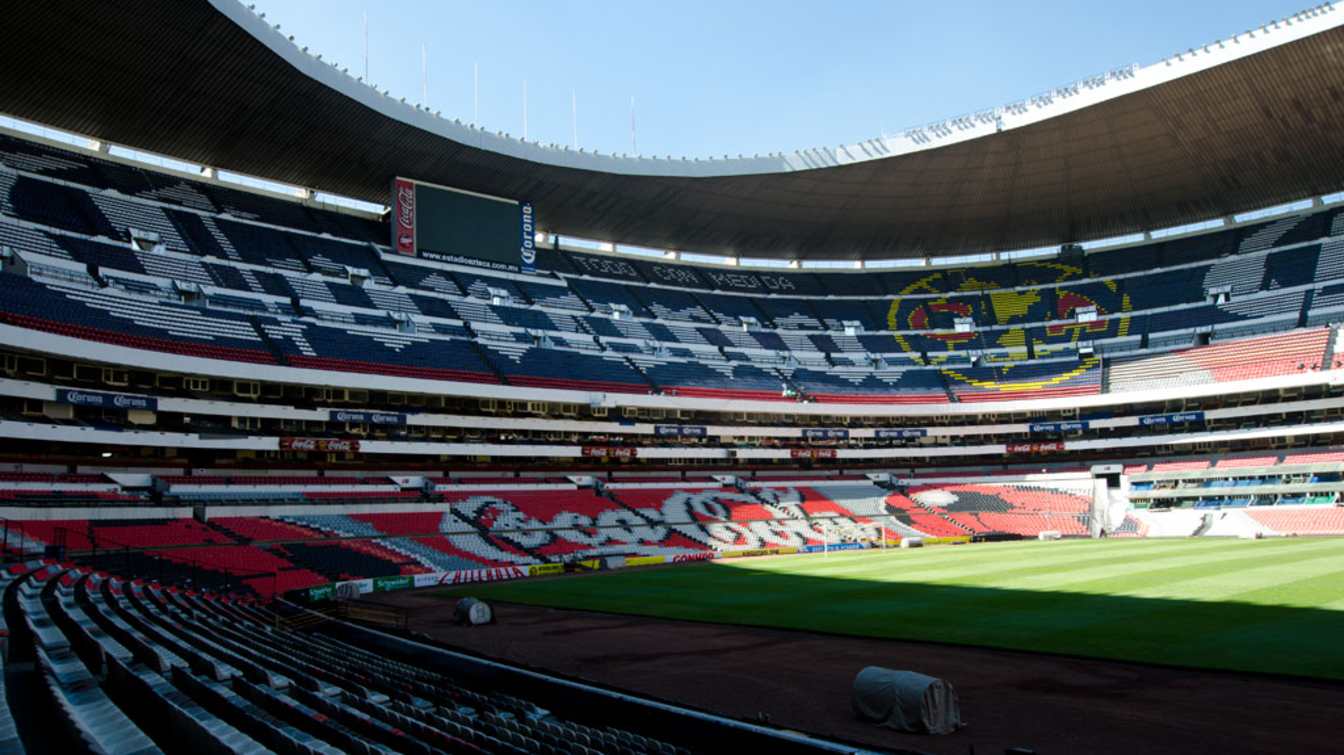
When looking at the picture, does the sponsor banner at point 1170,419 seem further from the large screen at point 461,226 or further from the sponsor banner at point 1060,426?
the large screen at point 461,226

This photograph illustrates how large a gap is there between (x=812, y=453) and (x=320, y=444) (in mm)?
36855

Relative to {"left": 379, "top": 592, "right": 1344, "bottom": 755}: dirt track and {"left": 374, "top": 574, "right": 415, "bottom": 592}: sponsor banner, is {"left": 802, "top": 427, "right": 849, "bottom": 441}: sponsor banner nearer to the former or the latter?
{"left": 374, "top": 574, "right": 415, "bottom": 592}: sponsor banner

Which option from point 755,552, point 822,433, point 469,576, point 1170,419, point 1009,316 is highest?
point 1009,316

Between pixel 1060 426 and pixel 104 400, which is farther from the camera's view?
pixel 1060 426

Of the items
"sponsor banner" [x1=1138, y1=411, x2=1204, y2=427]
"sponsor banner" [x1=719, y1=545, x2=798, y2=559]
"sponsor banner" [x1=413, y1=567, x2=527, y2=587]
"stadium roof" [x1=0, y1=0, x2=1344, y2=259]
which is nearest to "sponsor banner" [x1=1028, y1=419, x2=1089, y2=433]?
"sponsor banner" [x1=1138, y1=411, x2=1204, y2=427]

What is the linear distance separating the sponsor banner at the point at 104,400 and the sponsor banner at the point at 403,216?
2265cm

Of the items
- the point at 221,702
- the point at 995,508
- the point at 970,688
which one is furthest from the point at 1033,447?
the point at 221,702

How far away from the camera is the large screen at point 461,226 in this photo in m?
60.2

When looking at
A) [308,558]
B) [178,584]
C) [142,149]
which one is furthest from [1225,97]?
[142,149]

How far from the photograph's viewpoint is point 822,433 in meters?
70.1

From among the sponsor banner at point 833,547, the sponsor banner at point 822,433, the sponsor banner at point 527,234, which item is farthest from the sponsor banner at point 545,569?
the sponsor banner at point 822,433

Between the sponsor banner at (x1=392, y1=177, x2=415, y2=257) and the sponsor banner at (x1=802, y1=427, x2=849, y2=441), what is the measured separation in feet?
106

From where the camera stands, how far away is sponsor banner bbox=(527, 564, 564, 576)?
149 feet

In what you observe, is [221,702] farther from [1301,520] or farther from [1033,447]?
[1033,447]
